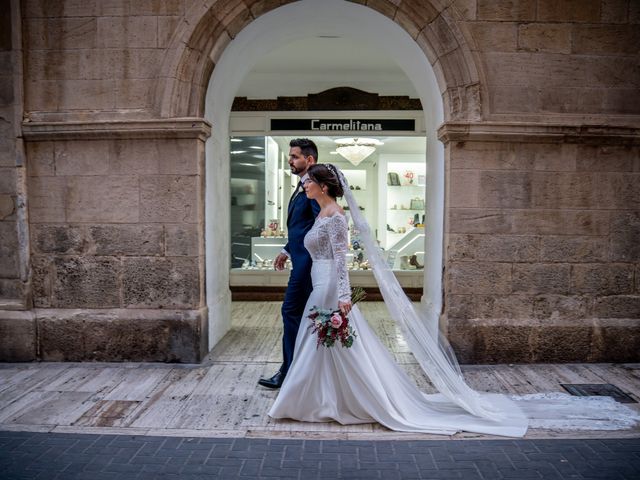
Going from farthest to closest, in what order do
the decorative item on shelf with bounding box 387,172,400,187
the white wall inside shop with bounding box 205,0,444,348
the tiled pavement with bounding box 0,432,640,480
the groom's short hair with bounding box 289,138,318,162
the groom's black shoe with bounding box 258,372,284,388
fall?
1. the decorative item on shelf with bounding box 387,172,400,187
2. the white wall inside shop with bounding box 205,0,444,348
3. the groom's black shoe with bounding box 258,372,284,388
4. the groom's short hair with bounding box 289,138,318,162
5. the tiled pavement with bounding box 0,432,640,480

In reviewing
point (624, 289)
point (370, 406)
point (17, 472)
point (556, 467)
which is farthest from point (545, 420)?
point (17, 472)

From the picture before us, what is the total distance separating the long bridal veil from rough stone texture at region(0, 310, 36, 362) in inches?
146

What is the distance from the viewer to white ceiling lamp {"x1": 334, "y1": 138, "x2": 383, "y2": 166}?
30.9ft

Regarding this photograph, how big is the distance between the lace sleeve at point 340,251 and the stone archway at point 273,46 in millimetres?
2015

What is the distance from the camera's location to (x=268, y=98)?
351 inches

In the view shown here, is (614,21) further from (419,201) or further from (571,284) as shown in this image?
(419,201)

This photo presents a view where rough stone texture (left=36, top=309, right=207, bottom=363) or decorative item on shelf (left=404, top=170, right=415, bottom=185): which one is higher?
decorative item on shelf (left=404, top=170, right=415, bottom=185)

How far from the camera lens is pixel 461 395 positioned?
391 centimetres

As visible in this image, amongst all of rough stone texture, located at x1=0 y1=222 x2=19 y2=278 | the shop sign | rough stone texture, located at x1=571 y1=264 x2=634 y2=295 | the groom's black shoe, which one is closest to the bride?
the groom's black shoe

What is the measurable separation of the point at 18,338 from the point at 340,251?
12.3 ft

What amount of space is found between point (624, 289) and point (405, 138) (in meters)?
4.99

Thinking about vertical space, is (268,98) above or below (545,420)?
above

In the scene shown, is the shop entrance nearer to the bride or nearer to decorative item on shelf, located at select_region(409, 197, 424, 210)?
decorative item on shelf, located at select_region(409, 197, 424, 210)

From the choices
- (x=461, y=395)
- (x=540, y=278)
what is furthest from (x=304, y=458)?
(x=540, y=278)
